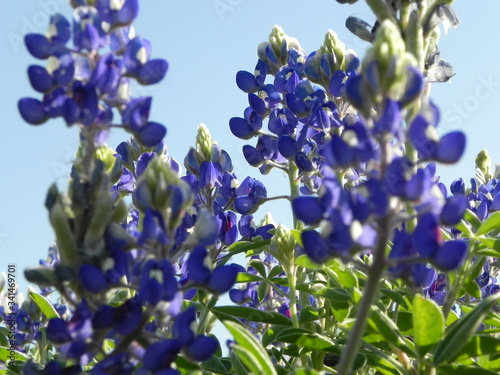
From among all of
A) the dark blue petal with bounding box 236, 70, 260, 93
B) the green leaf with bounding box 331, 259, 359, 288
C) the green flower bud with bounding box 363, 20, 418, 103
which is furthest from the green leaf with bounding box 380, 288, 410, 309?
the dark blue petal with bounding box 236, 70, 260, 93

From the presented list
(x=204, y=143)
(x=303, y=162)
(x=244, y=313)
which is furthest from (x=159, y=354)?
(x=204, y=143)

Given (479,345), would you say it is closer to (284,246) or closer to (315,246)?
(315,246)

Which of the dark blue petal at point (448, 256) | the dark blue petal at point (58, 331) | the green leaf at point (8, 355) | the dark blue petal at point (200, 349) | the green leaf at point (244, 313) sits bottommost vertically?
the green leaf at point (8, 355)

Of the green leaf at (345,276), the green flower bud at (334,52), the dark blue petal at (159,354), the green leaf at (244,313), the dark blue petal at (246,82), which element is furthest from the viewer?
the dark blue petal at (246,82)

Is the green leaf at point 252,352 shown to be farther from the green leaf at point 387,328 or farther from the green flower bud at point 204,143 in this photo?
the green flower bud at point 204,143

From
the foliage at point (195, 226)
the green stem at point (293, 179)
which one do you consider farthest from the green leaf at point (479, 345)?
the green stem at point (293, 179)

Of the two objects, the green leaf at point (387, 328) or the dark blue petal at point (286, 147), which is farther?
the dark blue petal at point (286, 147)

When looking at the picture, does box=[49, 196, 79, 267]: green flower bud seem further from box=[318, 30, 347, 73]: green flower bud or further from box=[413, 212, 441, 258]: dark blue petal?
box=[318, 30, 347, 73]: green flower bud
